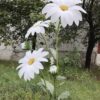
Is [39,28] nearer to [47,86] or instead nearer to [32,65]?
[32,65]

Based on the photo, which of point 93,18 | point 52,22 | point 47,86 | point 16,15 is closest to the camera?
point 52,22

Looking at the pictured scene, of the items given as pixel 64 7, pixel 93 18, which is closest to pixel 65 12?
pixel 64 7

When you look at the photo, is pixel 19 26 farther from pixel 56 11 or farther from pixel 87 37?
pixel 56 11

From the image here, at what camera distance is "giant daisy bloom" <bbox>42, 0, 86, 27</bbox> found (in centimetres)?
178

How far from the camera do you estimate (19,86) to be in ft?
20.8

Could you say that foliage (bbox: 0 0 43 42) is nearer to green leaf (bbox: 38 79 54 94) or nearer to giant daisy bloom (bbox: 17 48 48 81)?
green leaf (bbox: 38 79 54 94)

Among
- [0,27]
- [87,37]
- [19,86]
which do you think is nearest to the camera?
[19,86]

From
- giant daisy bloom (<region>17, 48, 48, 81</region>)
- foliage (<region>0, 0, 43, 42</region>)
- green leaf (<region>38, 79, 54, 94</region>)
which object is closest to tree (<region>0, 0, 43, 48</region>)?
foliage (<region>0, 0, 43, 42</region>)

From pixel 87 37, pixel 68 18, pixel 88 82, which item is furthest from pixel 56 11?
pixel 87 37

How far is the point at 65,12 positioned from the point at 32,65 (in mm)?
267

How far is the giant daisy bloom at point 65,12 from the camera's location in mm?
1778

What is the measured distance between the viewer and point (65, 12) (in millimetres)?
1816

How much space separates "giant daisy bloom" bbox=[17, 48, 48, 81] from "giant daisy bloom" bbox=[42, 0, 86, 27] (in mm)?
157

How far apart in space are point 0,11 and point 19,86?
212 inches
